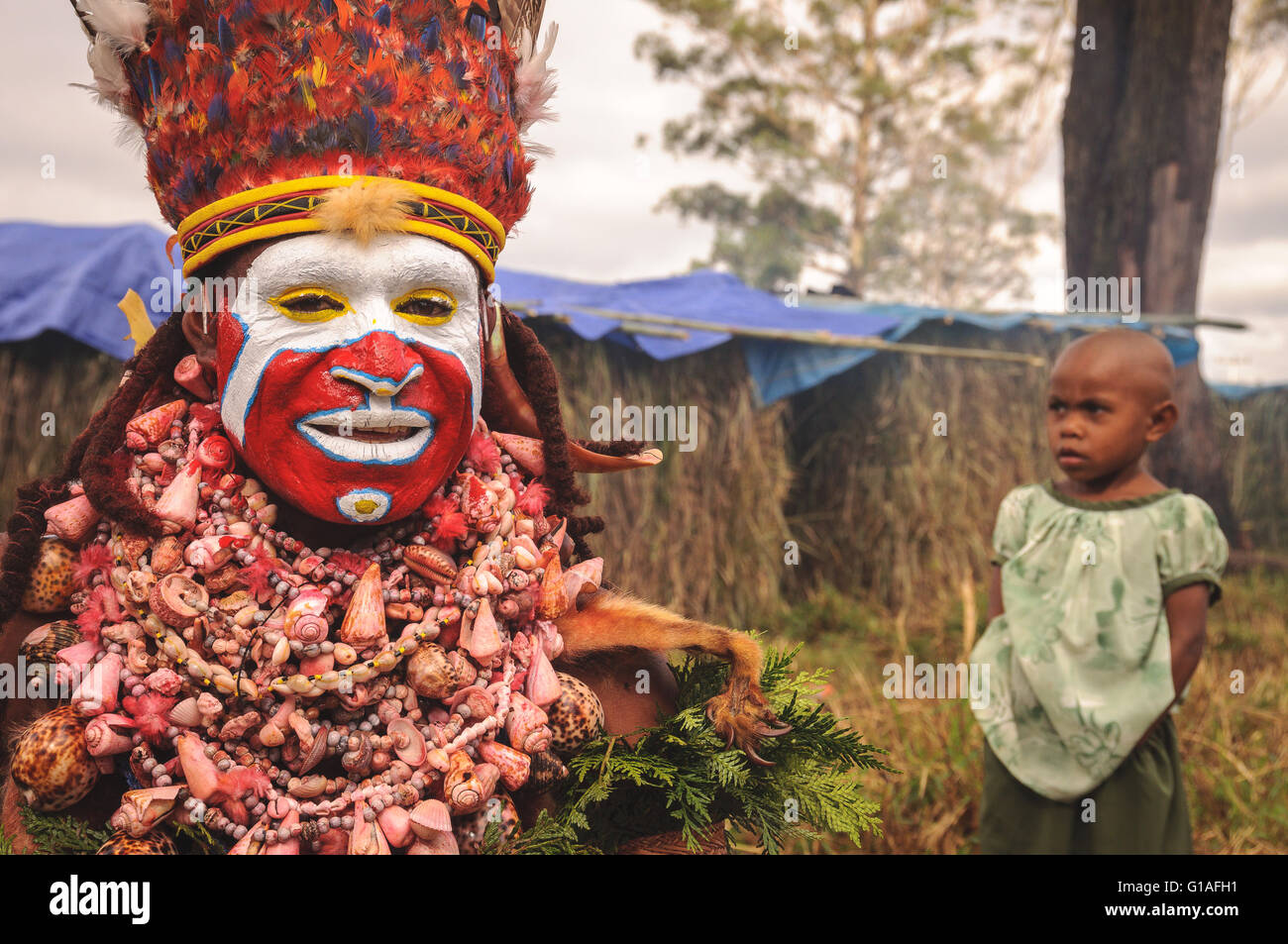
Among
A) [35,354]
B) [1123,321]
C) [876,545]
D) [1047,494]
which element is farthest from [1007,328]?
[35,354]

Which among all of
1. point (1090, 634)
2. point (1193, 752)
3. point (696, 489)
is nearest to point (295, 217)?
point (1090, 634)

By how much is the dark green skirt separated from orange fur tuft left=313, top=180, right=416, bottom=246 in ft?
7.84

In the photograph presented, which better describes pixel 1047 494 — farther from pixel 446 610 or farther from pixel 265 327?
pixel 265 327

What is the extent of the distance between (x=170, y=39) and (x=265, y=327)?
550 mm

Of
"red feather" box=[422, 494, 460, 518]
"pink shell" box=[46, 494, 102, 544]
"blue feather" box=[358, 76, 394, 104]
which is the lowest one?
"pink shell" box=[46, 494, 102, 544]

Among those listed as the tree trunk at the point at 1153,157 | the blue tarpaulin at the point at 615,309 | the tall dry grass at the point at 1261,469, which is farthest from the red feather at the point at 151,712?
the tall dry grass at the point at 1261,469

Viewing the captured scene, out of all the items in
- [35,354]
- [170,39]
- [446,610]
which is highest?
[35,354]

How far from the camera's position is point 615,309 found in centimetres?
686

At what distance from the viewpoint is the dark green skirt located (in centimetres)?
268

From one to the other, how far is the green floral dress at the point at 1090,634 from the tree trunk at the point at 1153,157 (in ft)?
14.0

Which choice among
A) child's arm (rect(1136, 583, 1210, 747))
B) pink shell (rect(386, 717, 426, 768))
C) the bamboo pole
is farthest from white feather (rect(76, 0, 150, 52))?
Result: the bamboo pole

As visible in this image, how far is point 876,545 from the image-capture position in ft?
26.2

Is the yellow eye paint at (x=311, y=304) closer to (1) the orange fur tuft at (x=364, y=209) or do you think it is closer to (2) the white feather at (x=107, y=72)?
(1) the orange fur tuft at (x=364, y=209)

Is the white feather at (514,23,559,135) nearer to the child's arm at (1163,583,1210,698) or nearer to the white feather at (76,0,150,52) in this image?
the white feather at (76,0,150,52)
